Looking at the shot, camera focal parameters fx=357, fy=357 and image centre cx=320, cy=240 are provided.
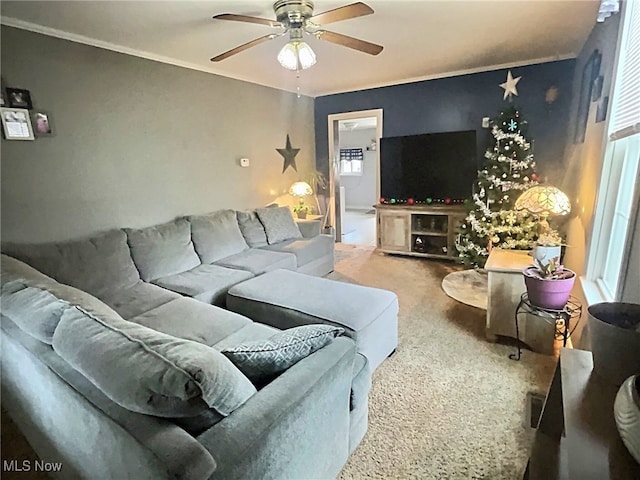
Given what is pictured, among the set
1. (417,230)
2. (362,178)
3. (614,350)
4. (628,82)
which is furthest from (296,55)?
(362,178)

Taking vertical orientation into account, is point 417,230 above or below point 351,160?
below

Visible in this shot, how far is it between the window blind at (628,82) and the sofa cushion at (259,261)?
2.72 m

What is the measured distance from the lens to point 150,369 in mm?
985

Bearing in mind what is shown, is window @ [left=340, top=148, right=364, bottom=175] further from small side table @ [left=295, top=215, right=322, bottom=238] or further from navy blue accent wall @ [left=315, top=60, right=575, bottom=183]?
small side table @ [left=295, top=215, right=322, bottom=238]

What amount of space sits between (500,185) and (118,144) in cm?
389

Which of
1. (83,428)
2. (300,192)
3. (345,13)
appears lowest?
(83,428)

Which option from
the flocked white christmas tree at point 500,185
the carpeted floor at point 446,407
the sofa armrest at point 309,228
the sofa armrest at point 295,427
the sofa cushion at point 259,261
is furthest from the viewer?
the sofa armrest at point 309,228

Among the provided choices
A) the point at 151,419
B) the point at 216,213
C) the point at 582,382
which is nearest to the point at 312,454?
the point at 151,419

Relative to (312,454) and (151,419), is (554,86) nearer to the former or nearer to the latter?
(312,454)

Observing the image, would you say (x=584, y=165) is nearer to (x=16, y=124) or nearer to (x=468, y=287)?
(x=468, y=287)

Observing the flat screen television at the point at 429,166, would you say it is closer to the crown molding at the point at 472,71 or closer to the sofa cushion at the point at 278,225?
the crown molding at the point at 472,71

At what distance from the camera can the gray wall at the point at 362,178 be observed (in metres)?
9.91

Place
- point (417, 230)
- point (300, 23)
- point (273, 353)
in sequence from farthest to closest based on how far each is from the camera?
point (417, 230) → point (300, 23) → point (273, 353)

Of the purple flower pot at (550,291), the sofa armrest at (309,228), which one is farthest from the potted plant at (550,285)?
the sofa armrest at (309,228)
